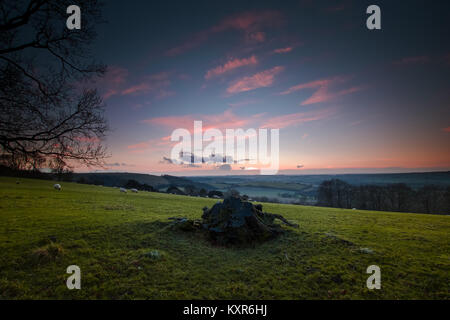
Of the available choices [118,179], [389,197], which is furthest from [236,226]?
[118,179]

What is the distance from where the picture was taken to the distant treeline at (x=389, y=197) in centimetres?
4703

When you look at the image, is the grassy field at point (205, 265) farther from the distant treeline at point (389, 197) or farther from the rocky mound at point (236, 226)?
the distant treeline at point (389, 197)

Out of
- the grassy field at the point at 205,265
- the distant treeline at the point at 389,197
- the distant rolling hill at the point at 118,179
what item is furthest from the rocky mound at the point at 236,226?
the distant rolling hill at the point at 118,179

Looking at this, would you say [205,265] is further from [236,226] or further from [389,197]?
[389,197]

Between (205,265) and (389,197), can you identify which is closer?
(205,265)

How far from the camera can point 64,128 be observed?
7.62 metres

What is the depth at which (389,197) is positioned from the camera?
167ft

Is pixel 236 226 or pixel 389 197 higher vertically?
pixel 236 226

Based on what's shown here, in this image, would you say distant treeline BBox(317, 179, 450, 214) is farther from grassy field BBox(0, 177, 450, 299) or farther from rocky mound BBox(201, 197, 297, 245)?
rocky mound BBox(201, 197, 297, 245)

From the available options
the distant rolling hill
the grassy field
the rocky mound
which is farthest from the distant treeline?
the distant rolling hill
